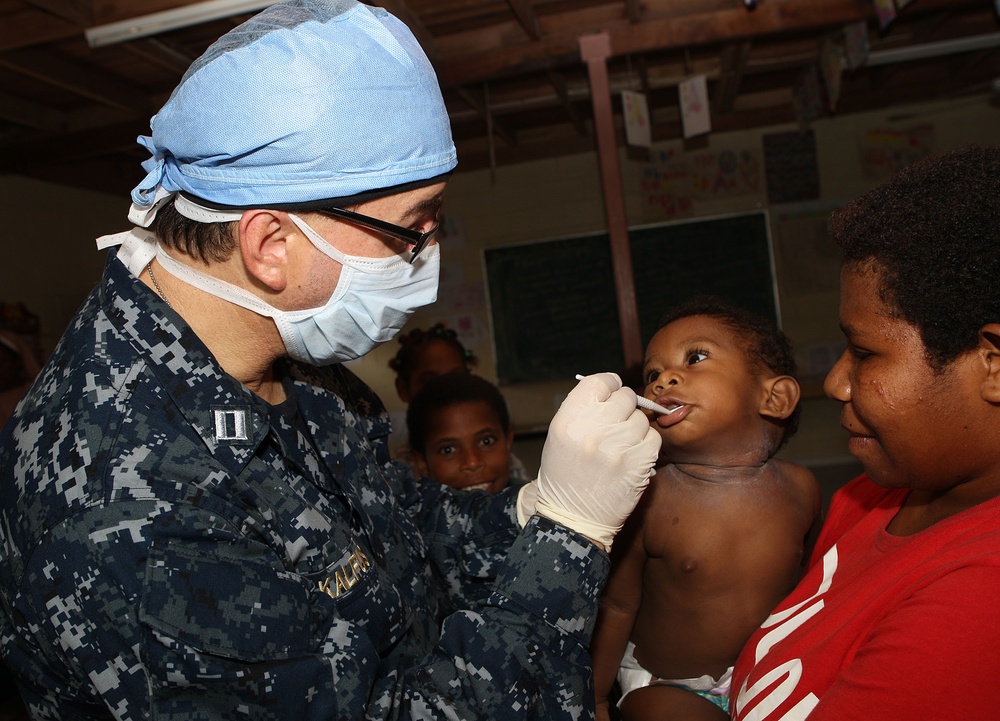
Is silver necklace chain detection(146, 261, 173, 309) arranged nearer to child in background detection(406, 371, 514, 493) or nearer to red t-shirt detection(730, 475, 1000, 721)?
red t-shirt detection(730, 475, 1000, 721)

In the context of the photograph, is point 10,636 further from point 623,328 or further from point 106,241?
point 623,328

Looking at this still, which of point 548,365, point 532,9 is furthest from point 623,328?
point 548,365

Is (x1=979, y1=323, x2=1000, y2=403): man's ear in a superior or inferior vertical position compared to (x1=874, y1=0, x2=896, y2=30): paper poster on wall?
inferior

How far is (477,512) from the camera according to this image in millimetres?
1596

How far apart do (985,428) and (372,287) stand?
92 cm

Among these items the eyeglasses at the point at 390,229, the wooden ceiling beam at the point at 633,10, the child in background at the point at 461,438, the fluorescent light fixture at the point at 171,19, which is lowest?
the child in background at the point at 461,438

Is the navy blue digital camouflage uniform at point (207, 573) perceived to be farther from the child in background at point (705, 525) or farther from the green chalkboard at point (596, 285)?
the green chalkboard at point (596, 285)

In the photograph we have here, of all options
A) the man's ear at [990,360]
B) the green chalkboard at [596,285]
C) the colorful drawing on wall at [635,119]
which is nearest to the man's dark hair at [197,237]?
the man's ear at [990,360]

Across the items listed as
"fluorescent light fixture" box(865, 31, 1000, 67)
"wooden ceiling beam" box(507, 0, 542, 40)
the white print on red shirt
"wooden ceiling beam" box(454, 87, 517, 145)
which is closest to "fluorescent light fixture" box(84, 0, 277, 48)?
"wooden ceiling beam" box(507, 0, 542, 40)

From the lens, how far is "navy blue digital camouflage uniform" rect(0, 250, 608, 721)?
2.88 feet

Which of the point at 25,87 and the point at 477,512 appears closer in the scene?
the point at 477,512

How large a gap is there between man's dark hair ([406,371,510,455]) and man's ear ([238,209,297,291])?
5.11ft

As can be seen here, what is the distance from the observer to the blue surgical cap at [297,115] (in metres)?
1.07

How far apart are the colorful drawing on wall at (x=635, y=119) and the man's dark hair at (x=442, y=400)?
6.23 ft
